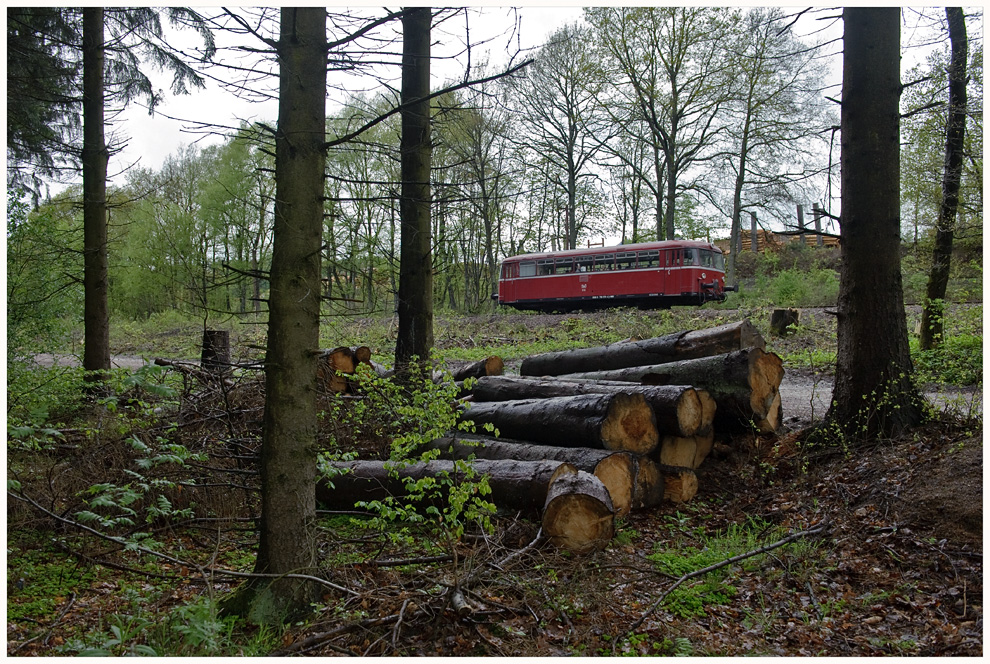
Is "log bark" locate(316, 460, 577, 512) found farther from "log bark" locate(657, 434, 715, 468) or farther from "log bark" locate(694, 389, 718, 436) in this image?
"log bark" locate(694, 389, 718, 436)

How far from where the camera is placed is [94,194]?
28.3 ft

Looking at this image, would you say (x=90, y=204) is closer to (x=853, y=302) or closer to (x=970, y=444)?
(x=853, y=302)

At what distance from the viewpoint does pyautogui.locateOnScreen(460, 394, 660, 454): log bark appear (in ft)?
17.4

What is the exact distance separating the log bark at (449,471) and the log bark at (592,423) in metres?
0.68

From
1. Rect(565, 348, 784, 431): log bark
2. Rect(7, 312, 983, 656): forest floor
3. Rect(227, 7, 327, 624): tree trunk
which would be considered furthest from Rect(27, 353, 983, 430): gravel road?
Rect(227, 7, 327, 624): tree trunk

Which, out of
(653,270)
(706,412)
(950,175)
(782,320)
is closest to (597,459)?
(706,412)

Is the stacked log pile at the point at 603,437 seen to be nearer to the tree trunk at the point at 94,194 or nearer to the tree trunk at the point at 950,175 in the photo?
the tree trunk at the point at 950,175

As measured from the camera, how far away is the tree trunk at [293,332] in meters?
3.33

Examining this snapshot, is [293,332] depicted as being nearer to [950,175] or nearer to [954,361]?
[954,361]

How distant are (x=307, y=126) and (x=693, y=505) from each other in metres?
4.28

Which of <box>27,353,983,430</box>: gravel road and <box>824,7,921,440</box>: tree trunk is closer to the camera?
<box>824,7,921,440</box>: tree trunk

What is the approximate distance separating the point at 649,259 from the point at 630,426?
15.4m

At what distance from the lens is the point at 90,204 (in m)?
8.51

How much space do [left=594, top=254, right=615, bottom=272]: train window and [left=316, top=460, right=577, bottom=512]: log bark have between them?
16.5 m
